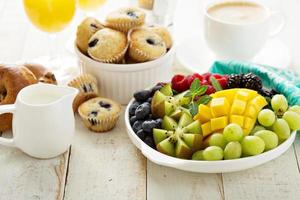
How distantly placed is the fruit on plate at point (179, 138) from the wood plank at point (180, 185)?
0.05 metres

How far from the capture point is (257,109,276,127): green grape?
4.06 feet

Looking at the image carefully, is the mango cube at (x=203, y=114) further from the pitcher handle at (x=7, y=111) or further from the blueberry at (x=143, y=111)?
the pitcher handle at (x=7, y=111)

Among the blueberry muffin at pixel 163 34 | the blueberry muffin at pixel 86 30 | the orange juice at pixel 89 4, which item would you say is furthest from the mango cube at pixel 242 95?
the orange juice at pixel 89 4

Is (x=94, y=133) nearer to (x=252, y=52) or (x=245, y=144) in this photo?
(x=245, y=144)

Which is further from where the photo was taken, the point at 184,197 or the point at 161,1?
the point at 161,1

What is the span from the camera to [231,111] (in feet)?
4.11

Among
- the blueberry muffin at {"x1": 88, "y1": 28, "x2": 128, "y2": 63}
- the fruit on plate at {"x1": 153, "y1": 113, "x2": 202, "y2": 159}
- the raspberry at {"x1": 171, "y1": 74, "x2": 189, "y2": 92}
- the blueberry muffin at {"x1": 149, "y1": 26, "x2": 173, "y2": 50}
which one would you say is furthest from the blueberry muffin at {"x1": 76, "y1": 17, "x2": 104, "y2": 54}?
the fruit on plate at {"x1": 153, "y1": 113, "x2": 202, "y2": 159}

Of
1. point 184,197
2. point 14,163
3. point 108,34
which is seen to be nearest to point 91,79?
point 108,34

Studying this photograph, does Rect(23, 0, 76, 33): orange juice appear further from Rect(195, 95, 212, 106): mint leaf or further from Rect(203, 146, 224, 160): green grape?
Rect(203, 146, 224, 160): green grape

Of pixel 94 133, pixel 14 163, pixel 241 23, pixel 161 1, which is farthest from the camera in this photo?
pixel 161 1

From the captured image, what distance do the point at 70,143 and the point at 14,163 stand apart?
0.13m

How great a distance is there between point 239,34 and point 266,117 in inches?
18.3

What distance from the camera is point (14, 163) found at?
1303 mm

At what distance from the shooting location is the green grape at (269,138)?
1215 millimetres
